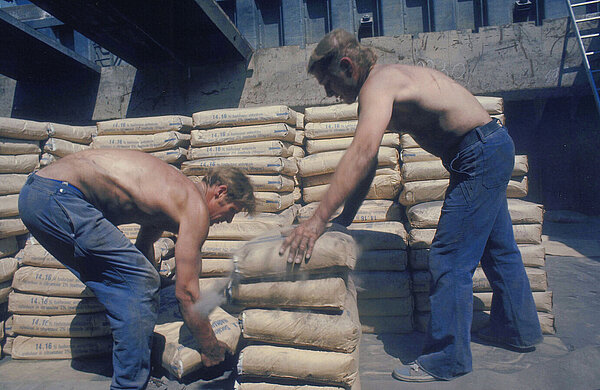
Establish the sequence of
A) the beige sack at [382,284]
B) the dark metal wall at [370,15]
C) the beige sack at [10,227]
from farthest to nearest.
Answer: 1. the dark metal wall at [370,15]
2. the beige sack at [10,227]
3. the beige sack at [382,284]

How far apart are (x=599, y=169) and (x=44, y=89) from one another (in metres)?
8.80

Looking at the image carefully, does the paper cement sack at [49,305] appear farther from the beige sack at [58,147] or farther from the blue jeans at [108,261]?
the beige sack at [58,147]

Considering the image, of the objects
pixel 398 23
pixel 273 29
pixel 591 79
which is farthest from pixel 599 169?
pixel 273 29

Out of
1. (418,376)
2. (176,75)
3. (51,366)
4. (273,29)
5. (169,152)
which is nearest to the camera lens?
(418,376)

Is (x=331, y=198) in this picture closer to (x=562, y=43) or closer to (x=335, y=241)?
(x=335, y=241)

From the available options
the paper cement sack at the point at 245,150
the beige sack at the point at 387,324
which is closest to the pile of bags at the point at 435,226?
the beige sack at the point at 387,324

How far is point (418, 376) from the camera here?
202cm

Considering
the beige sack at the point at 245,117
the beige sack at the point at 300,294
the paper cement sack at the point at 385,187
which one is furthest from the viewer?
the beige sack at the point at 245,117

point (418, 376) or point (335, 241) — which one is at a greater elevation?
point (335, 241)

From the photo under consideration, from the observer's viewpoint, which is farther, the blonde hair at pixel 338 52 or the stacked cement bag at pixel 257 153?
the stacked cement bag at pixel 257 153

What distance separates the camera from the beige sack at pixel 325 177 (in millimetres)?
3391

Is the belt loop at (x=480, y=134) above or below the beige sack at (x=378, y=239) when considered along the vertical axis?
above

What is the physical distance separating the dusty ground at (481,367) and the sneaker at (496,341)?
1.5 inches

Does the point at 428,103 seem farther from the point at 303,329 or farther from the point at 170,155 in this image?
the point at 170,155
